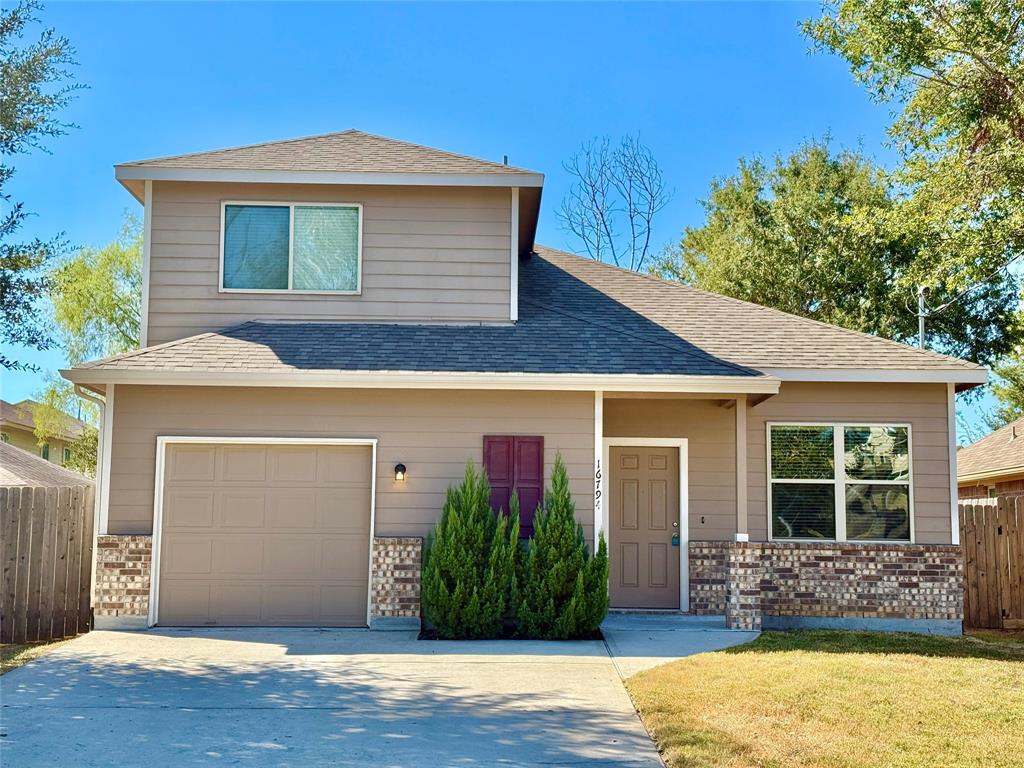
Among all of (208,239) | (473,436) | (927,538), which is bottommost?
(927,538)

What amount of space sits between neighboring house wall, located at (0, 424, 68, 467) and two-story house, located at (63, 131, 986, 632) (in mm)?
20014

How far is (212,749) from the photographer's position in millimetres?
Answer: 5836

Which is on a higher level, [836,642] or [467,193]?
[467,193]

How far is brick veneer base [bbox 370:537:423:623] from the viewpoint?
33.4ft

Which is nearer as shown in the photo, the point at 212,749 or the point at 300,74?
the point at 212,749

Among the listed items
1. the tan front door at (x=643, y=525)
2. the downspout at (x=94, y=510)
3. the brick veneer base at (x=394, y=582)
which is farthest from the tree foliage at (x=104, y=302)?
the tan front door at (x=643, y=525)

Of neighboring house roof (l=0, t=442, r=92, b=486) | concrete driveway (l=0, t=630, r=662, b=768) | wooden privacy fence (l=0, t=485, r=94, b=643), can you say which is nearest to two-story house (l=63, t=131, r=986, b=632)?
wooden privacy fence (l=0, t=485, r=94, b=643)

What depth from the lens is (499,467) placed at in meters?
10.4

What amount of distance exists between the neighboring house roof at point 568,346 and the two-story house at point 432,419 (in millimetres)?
47

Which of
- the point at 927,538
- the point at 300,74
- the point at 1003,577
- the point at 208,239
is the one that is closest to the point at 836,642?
the point at 927,538

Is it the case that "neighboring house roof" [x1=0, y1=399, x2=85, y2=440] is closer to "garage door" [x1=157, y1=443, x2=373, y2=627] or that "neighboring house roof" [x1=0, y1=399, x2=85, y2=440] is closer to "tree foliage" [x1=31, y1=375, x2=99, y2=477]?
"tree foliage" [x1=31, y1=375, x2=99, y2=477]

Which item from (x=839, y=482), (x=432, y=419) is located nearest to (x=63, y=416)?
(x=432, y=419)

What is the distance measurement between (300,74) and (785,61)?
10.2 meters

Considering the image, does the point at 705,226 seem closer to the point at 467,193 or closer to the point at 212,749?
the point at 467,193
